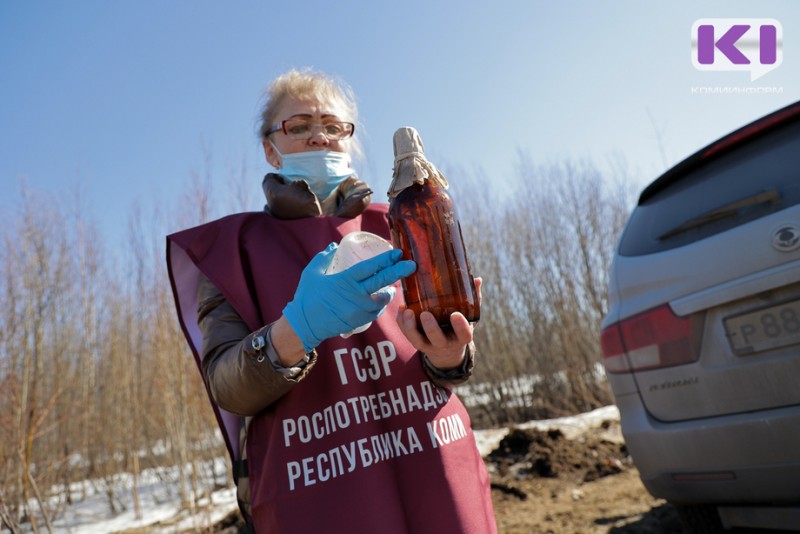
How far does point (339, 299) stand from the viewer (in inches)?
40.7

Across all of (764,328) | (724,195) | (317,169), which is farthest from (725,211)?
(317,169)

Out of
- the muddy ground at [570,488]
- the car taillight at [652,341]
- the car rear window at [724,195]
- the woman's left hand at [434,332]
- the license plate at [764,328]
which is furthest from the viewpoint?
the muddy ground at [570,488]

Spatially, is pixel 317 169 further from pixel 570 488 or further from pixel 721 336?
pixel 570 488

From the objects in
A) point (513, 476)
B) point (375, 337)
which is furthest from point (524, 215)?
point (375, 337)

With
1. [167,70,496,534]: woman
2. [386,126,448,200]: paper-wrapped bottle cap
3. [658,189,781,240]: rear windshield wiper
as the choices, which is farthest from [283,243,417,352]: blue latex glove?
[658,189,781,240]: rear windshield wiper

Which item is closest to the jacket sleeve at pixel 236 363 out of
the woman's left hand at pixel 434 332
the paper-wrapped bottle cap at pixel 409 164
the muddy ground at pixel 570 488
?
the woman's left hand at pixel 434 332

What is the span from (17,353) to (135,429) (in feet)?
7.86

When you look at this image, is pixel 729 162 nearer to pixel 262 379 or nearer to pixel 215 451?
pixel 262 379

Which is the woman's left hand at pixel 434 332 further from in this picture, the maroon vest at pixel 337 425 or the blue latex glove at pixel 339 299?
the maroon vest at pixel 337 425

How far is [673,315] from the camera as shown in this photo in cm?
179

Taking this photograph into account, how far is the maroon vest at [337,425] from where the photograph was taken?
3.66 ft

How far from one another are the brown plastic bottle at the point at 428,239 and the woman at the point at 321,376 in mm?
47

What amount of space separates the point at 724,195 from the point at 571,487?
3.28 metres

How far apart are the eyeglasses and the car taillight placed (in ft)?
4.46
